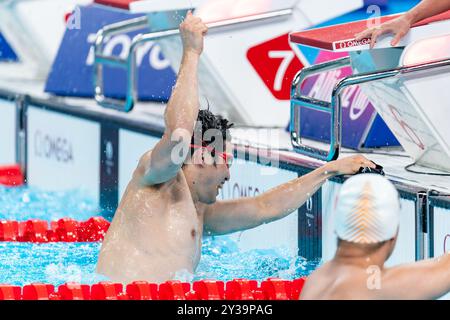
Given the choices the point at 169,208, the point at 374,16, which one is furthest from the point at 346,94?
the point at 169,208

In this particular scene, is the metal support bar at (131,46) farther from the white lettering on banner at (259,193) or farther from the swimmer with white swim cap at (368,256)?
the swimmer with white swim cap at (368,256)

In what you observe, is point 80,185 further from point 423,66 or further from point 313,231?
point 423,66

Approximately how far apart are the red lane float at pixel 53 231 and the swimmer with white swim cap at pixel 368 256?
2609 millimetres

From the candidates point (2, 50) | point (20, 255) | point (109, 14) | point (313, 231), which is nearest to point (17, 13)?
point (2, 50)

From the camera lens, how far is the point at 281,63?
18.3 feet

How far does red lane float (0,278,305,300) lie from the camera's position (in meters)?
3.37

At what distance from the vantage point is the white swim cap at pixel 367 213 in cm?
230

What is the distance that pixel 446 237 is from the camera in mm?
3643

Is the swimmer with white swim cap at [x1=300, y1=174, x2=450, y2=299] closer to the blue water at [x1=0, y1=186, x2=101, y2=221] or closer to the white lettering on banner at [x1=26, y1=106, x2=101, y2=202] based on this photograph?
the blue water at [x1=0, y1=186, x2=101, y2=221]

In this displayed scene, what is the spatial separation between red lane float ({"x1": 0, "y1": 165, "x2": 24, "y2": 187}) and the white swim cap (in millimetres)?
4299

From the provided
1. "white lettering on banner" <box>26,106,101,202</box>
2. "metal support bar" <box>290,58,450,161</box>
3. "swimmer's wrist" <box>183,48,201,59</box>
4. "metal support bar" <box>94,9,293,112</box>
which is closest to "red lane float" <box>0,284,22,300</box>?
"swimmer's wrist" <box>183,48,201,59</box>

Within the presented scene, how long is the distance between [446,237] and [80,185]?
2847 mm

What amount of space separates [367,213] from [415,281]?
7.2 inches

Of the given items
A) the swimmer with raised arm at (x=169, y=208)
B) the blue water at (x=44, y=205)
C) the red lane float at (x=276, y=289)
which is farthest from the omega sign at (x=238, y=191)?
the red lane float at (x=276, y=289)
